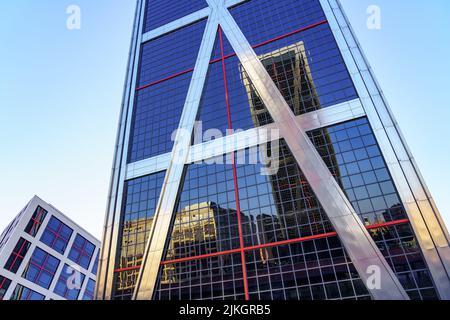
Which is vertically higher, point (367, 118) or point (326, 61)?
point (326, 61)

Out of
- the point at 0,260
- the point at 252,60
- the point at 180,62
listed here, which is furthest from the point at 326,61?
the point at 0,260

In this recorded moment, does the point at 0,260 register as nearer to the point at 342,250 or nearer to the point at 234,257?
the point at 234,257

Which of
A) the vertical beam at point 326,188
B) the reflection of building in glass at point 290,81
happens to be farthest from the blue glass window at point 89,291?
the vertical beam at point 326,188

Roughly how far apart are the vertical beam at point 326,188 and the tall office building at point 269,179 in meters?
0.10

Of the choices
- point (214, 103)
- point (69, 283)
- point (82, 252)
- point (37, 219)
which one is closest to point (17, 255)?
point (37, 219)

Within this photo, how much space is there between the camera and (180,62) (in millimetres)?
38000

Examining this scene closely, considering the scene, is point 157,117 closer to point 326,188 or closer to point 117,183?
point 117,183

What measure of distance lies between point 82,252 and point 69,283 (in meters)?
5.64

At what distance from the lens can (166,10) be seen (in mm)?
46500

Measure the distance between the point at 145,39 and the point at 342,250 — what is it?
37.1 meters

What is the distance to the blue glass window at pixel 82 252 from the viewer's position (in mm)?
56031

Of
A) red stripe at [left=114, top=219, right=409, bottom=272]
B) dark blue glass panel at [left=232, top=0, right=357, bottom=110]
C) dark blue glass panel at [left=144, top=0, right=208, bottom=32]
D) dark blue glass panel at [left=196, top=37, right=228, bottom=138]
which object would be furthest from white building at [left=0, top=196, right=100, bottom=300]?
dark blue glass panel at [left=232, top=0, right=357, bottom=110]

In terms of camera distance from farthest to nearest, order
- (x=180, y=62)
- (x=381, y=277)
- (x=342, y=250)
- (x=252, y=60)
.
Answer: (x=180, y=62) < (x=252, y=60) < (x=342, y=250) < (x=381, y=277)

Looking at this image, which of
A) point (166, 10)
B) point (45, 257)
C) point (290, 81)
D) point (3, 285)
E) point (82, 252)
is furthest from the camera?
point (82, 252)
